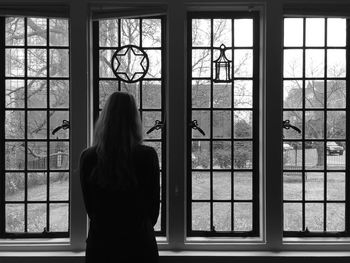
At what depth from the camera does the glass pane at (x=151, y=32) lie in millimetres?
3406

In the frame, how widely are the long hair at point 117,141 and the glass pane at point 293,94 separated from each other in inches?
61.9

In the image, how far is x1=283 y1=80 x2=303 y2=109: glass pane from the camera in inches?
134

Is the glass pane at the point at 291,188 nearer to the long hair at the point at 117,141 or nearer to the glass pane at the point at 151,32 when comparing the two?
the glass pane at the point at 151,32

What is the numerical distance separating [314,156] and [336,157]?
0.17 metres

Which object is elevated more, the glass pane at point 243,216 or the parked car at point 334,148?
the parked car at point 334,148

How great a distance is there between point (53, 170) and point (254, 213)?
156 cm

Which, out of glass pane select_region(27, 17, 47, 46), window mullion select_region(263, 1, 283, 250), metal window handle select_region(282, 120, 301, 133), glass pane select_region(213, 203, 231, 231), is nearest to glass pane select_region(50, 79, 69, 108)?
glass pane select_region(27, 17, 47, 46)

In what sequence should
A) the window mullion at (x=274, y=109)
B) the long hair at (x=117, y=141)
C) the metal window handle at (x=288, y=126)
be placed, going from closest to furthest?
the long hair at (x=117, y=141) < the window mullion at (x=274, y=109) < the metal window handle at (x=288, y=126)

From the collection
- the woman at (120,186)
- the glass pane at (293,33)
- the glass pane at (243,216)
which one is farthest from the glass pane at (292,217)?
the woman at (120,186)

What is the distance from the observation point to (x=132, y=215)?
2.15m

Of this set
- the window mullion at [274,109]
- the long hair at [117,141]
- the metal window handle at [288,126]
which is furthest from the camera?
the metal window handle at [288,126]

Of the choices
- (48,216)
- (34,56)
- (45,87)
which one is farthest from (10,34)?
(48,216)

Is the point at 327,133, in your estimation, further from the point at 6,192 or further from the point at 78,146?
the point at 6,192

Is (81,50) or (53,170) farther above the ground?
(81,50)
